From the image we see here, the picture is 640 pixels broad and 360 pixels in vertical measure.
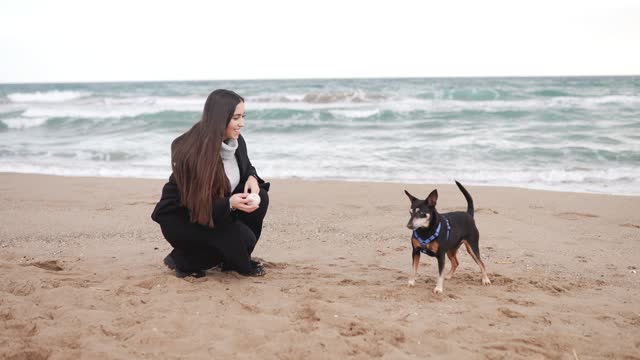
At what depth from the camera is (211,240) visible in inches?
177

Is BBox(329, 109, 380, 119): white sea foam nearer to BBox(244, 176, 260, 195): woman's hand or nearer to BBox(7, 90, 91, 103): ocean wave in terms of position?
BBox(244, 176, 260, 195): woman's hand

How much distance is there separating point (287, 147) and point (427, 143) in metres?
3.81

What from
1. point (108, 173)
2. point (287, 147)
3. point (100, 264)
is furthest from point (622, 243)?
point (287, 147)

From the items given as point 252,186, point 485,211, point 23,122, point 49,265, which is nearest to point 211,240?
point 252,186

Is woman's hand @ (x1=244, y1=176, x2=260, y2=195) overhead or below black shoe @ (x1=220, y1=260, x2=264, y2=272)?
overhead

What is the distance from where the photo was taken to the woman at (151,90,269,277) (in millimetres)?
4223

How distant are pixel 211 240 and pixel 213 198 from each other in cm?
38

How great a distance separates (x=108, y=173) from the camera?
1193 centimetres

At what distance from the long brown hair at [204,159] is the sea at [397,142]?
681 centimetres

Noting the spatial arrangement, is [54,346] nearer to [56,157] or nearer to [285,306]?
[285,306]

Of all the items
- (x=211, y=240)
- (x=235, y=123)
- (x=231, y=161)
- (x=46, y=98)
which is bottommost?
(x=46, y=98)

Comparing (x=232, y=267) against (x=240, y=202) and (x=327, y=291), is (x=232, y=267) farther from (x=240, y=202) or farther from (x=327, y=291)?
(x=327, y=291)

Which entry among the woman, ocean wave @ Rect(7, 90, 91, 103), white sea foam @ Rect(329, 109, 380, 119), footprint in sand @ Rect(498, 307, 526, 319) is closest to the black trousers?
the woman

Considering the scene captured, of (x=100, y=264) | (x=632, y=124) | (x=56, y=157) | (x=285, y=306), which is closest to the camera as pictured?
(x=285, y=306)
